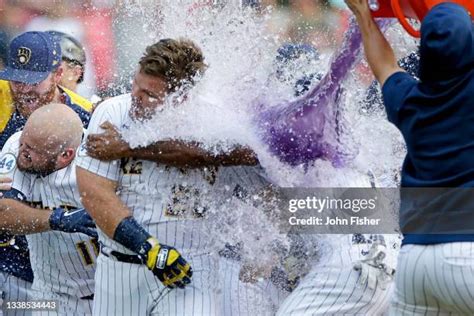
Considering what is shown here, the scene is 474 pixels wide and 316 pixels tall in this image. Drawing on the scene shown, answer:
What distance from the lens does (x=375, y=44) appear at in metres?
3.52

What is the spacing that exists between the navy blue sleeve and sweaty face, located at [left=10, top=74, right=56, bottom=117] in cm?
194

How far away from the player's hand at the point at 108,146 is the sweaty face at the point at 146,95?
0.31ft

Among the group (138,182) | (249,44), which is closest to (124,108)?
(138,182)

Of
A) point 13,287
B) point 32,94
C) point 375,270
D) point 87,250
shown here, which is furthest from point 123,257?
point 32,94

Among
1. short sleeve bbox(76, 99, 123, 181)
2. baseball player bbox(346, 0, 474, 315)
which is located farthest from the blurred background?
baseball player bbox(346, 0, 474, 315)

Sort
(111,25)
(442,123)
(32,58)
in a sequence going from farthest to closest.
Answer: (111,25) → (32,58) → (442,123)

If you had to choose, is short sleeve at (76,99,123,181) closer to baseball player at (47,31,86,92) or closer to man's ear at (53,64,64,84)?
man's ear at (53,64,64,84)

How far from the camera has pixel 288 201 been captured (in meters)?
4.14

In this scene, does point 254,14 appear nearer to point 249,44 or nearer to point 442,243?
point 249,44

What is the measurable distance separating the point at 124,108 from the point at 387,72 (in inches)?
40.7

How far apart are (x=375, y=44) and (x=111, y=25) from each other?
3.10 m

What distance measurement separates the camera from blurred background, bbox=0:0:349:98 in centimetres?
597

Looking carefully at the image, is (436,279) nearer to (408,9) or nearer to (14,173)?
(408,9)

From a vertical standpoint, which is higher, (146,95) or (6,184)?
(146,95)
